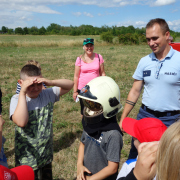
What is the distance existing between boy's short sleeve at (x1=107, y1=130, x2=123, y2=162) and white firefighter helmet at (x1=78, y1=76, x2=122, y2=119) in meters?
0.23

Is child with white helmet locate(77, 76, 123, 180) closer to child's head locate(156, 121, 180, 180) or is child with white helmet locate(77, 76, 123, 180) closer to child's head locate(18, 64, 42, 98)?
child's head locate(18, 64, 42, 98)

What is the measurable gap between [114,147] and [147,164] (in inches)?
30.1

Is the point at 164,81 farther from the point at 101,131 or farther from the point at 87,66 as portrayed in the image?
the point at 87,66

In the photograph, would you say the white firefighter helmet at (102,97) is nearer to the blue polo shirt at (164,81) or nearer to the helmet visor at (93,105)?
the helmet visor at (93,105)

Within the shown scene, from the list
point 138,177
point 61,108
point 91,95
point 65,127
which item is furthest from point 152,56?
point 61,108

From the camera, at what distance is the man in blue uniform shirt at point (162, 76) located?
269 centimetres

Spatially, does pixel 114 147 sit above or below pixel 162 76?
below

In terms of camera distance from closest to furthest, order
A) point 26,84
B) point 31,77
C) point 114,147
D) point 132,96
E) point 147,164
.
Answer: point 147,164 < point 114,147 < point 26,84 < point 31,77 < point 132,96

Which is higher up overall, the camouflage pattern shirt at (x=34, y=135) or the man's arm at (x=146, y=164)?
the man's arm at (x=146, y=164)

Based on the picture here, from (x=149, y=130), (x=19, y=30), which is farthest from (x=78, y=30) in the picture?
(x=149, y=130)

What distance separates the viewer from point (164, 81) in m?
2.70

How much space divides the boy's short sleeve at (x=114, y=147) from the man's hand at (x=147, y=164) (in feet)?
2.22

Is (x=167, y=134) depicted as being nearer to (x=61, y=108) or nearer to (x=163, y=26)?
(x=163, y=26)

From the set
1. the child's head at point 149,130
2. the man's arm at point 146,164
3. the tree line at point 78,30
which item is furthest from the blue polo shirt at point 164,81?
the tree line at point 78,30
